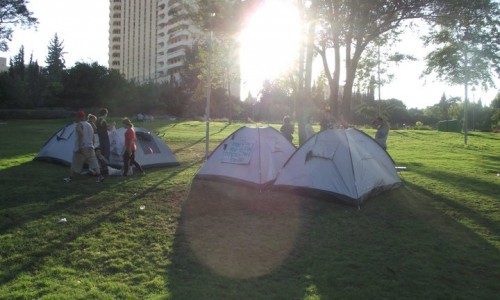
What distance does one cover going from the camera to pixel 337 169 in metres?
9.91

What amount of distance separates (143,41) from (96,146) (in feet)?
393

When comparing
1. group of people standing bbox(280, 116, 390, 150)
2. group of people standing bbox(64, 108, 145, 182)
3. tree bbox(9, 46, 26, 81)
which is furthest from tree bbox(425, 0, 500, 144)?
tree bbox(9, 46, 26, 81)

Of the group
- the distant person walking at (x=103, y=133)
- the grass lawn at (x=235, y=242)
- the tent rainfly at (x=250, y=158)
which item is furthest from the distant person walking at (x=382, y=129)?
the distant person walking at (x=103, y=133)

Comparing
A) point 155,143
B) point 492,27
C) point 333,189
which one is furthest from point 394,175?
point 492,27

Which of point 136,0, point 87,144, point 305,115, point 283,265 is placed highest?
point 136,0

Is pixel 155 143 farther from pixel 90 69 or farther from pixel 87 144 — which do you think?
pixel 90 69

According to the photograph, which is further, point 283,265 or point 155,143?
point 155,143

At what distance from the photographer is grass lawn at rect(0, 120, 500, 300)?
19.3 feet

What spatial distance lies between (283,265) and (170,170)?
8.05 m

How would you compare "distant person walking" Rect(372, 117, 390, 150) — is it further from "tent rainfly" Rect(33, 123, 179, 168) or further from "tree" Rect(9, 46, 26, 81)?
"tree" Rect(9, 46, 26, 81)

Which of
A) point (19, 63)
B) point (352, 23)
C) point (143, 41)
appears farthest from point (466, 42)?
point (143, 41)

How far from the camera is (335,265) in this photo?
675cm

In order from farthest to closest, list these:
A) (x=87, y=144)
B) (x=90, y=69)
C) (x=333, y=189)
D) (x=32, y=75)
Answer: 1. (x=32, y=75)
2. (x=90, y=69)
3. (x=87, y=144)
4. (x=333, y=189)

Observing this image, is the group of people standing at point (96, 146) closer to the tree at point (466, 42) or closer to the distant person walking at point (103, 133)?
the distant person walking at point (103, 133)
